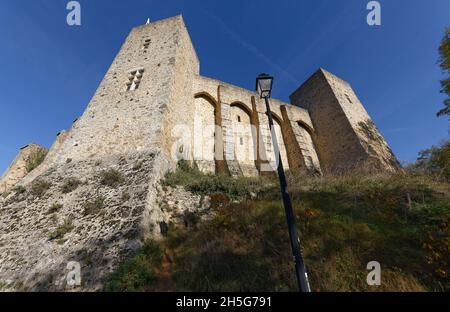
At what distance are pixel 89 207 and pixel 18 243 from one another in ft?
5.77

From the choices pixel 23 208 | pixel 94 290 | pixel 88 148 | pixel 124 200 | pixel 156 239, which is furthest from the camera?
pixel 88 148

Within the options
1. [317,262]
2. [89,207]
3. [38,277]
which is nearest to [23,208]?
[89,207]

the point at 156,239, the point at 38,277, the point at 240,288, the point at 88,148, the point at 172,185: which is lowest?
the point at 240,288

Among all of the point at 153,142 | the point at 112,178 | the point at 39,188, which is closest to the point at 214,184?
the point at 153,142

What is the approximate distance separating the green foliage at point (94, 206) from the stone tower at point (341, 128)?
36.3 feet

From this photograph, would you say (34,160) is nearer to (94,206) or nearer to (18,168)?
(18,168)

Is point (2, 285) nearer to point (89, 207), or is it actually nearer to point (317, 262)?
point (89, 207)

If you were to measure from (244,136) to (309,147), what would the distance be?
197 inches

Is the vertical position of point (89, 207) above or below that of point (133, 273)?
above

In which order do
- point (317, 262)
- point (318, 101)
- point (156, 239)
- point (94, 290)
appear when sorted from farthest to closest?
point (318, 101), point (156, 239), point (317, 262), point (94, 290)

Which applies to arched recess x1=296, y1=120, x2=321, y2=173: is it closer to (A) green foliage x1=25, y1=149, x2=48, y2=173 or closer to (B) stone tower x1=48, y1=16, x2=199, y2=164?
(B) stone tower x1=48, y1=16, x2=199, y2=164

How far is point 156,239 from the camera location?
5.44 m

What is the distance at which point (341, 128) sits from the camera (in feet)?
50.5

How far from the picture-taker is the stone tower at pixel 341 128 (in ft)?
45.5
